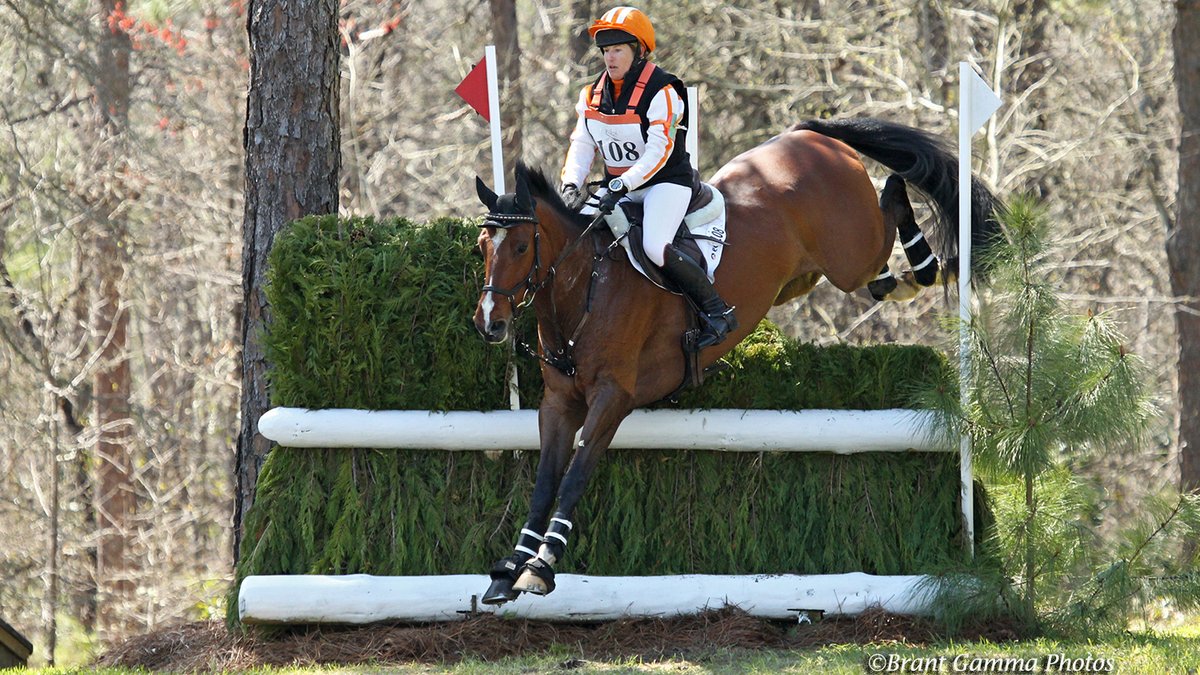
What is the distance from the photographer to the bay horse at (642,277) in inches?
203

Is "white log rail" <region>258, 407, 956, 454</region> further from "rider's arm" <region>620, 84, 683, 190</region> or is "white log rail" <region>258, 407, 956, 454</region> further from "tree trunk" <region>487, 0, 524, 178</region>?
"tree trunk" <region>487, 0, 524, 178</region>

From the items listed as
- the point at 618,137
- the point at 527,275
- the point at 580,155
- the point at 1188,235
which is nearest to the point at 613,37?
the point at 618,137

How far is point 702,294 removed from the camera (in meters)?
5.60

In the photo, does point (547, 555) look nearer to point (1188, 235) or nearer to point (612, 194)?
point (612, 194)

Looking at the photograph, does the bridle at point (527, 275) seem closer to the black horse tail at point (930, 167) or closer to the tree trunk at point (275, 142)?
the tree trunk at point (275, 142)

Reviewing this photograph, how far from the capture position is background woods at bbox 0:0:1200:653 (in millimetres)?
11438

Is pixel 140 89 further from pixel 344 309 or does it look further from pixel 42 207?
pixel 344 309

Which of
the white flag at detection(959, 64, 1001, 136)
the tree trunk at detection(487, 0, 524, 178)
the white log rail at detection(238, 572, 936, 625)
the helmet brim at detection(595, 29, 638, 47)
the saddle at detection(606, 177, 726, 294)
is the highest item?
the tree trunk at detection(487, 0, 524, 178)

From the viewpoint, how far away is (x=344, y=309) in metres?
5.87

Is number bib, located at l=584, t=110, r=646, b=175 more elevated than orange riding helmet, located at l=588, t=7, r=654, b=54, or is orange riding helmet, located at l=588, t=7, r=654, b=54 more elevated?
orange riding helmet, located at l=588, t=7, r=654, b=54

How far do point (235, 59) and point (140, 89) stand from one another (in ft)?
6.12

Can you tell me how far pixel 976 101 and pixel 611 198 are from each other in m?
2.10

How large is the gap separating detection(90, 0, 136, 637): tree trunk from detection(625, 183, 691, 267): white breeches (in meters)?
8.02

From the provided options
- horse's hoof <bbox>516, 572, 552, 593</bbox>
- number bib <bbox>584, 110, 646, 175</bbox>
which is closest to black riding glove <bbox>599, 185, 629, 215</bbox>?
number bib <bbox>584, 110, 646, 175</bbox>
